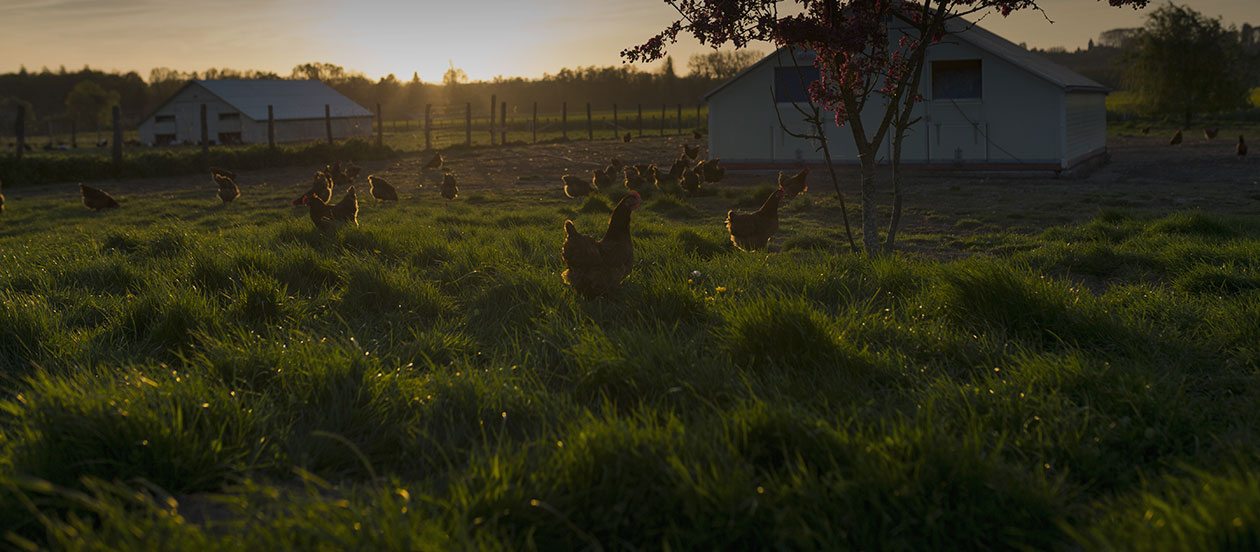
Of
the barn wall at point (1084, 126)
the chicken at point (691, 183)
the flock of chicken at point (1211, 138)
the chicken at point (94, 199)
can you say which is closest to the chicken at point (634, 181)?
the chicken at point (691, 183)

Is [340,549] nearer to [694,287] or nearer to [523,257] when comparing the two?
[694,287]

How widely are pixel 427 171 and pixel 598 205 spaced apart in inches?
617

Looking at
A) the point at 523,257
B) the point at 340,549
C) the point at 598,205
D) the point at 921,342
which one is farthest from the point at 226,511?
the point at 598,205

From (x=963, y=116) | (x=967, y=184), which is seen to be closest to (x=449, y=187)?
(x=967, y=184)

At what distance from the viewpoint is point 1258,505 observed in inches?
87.5

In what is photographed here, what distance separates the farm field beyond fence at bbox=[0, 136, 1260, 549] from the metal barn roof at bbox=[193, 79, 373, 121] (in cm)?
5202

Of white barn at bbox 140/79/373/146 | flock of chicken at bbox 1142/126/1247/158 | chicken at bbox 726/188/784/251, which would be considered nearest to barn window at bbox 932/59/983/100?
flock of chicken at bbox 1142/126/1247/158

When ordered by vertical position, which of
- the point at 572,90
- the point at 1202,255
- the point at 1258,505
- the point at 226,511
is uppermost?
the point at 572,90

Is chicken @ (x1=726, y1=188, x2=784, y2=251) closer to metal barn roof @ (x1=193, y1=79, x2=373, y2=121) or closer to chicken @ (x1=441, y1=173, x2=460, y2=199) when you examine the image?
chicken @ (x1=441, y1=173, x2=460, y2=199)

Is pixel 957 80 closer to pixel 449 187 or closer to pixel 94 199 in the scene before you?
pixel 449 187

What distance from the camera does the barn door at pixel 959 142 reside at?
76.7ft

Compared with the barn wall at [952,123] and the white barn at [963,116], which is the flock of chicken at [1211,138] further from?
the barn wall at [952,123]

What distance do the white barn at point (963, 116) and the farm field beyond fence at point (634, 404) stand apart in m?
16.5

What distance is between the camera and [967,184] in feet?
68.6
